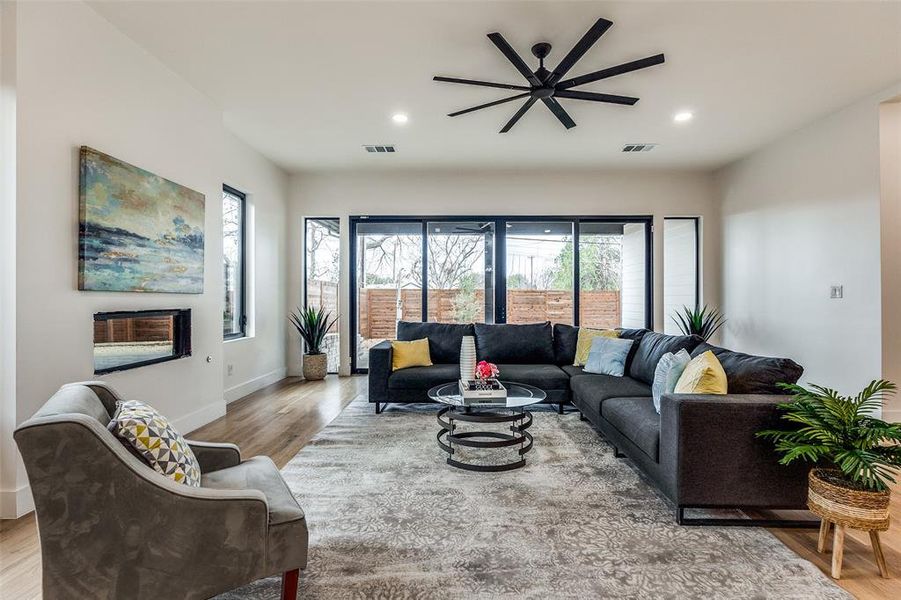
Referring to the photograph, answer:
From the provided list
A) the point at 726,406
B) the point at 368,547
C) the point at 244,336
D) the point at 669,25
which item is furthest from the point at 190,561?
the point at 244,336

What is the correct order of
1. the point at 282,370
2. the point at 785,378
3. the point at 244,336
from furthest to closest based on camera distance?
1. the point at 282,370
2. the point at 244,336
3. the point at 785,378

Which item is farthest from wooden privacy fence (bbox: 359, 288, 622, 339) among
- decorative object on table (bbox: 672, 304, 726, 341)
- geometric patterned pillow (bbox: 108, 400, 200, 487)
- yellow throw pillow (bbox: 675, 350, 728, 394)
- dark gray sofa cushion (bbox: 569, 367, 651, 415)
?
geometric patterned pillow (bbox: 108, 400, 200, 487)

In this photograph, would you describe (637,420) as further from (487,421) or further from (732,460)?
(487,421)

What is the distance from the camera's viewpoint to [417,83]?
135 inches

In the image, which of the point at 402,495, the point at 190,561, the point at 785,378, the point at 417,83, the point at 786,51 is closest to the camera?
the point at 190,561

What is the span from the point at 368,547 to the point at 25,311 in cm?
212

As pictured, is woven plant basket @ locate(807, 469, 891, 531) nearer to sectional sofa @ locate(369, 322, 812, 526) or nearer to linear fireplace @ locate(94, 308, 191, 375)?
sectional sofa @ locate(369, 322, 812, 526)

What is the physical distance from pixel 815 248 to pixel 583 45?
135 inches

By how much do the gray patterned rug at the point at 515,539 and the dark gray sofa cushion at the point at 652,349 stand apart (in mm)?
922

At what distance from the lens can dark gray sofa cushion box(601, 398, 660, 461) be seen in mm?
2363

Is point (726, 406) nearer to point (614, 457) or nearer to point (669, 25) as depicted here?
point (614, 457)

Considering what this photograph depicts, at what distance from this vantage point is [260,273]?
17.4 ft

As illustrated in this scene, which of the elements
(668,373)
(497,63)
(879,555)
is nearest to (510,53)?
(497,63)

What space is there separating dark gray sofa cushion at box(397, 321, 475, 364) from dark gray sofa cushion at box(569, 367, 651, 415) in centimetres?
126
